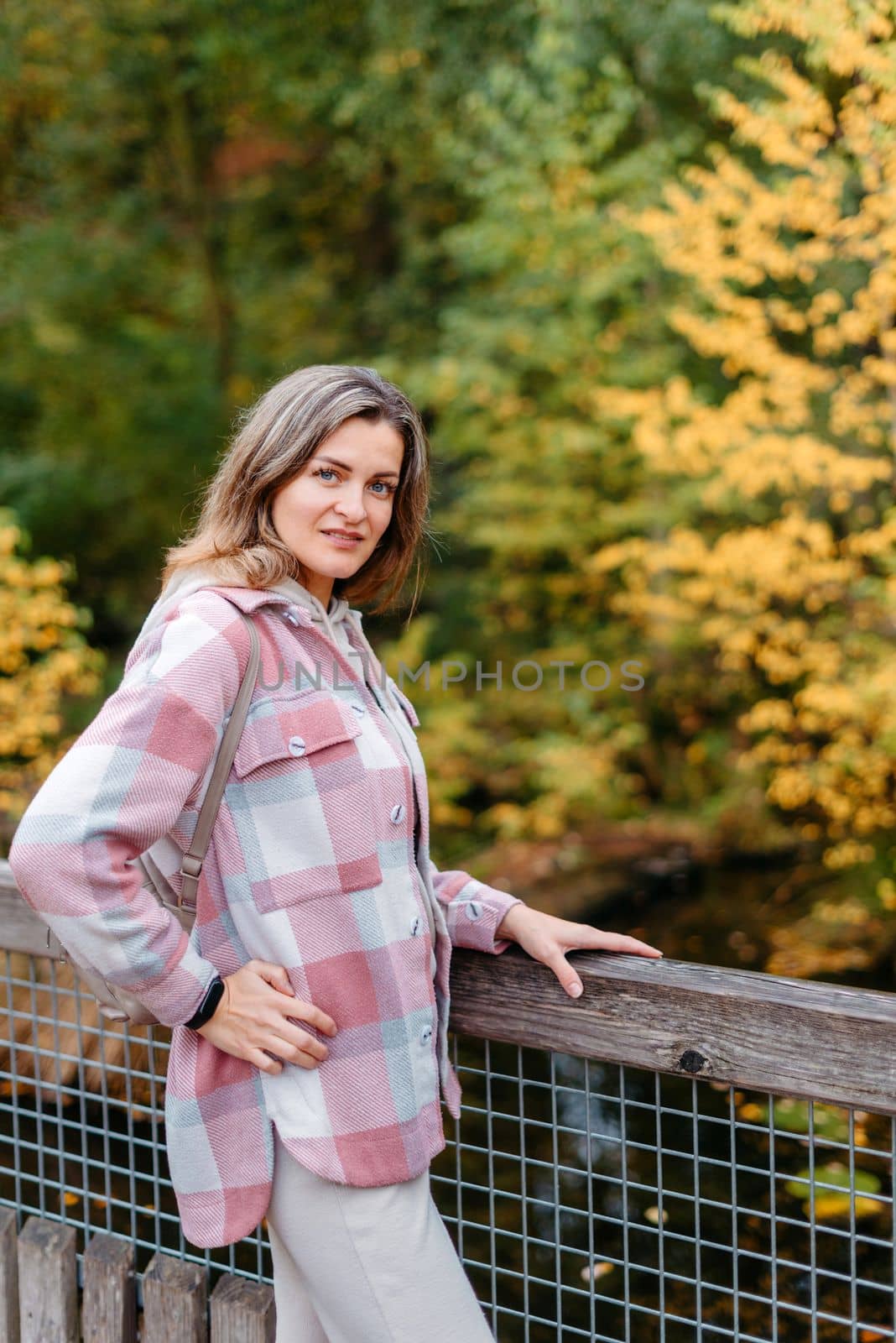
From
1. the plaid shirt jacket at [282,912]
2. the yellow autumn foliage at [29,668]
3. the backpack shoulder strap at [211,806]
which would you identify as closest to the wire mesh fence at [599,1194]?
the plaid shirt jacket at [282,912]

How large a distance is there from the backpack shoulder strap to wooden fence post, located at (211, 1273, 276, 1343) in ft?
2.33

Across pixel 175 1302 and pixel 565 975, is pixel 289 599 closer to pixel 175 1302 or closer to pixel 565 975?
pixel 565 975

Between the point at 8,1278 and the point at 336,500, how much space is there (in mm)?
1345

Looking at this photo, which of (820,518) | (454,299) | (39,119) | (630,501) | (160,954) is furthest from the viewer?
(39,119)

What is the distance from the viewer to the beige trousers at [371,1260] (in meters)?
1.27

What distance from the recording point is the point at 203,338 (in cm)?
1041

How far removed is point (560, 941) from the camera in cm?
146

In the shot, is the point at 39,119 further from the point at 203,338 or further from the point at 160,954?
the point at 160,954

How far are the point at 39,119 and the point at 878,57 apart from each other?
750 cm

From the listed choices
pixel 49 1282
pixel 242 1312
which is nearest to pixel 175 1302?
pixel 242 1312

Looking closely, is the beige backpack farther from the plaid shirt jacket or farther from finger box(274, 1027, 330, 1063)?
finger box(274, 1027, 330, 1063)

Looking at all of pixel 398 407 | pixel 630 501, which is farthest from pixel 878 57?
pixel 398 407

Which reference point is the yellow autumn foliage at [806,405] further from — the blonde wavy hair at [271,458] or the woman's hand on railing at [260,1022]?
the woman's hand on railing at [260,1022]

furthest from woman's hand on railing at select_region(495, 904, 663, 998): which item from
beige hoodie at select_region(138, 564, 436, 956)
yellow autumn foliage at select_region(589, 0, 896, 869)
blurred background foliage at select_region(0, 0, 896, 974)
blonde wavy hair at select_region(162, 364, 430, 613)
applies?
yellow autumn foliage at select_region(589, 0, 896, 869)
